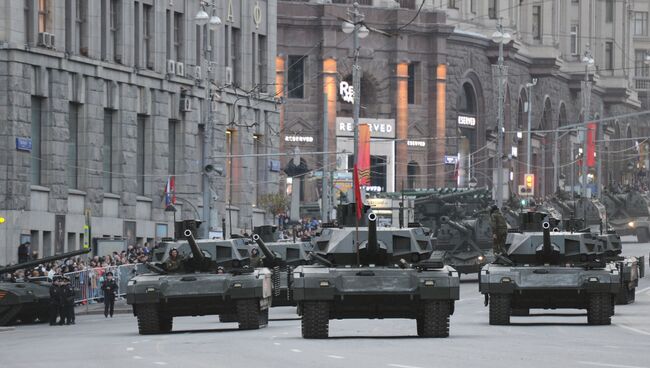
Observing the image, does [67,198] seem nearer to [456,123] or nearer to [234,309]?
[234,309]

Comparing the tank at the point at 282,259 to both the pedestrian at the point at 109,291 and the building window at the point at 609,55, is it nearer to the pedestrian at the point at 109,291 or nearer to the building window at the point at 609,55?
the pedestrian at the point at 109,291

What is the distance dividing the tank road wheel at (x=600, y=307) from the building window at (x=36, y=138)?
27999mm

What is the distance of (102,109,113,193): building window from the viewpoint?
214ft

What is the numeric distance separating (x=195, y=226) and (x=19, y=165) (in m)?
21.9

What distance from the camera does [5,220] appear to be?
5744 cm

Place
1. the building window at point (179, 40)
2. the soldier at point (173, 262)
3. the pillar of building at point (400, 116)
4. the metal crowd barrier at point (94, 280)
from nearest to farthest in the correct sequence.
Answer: the soldier at point (173, 262)
the metal crowd barrier at point (94, 280)
the building window at point (179, 40)
the pillar of building at point (400, 116)

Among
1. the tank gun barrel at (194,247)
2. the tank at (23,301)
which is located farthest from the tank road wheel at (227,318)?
the tank at (23,301)

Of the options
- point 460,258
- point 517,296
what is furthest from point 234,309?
point 460,258

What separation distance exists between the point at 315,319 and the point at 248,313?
500 centimetres

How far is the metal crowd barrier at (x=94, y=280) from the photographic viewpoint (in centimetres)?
5159

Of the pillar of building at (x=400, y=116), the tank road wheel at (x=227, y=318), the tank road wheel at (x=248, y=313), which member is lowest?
the tank road wheel at (x=227, y=318)

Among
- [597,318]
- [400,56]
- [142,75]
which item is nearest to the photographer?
[597,318]

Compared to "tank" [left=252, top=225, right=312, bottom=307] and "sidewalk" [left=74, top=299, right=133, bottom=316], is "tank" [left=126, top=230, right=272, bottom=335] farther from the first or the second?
"sidewalk" [left=74, top=299, right=133, bottom=316]

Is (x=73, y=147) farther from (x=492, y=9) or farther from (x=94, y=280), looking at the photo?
(x=492, y=9)
